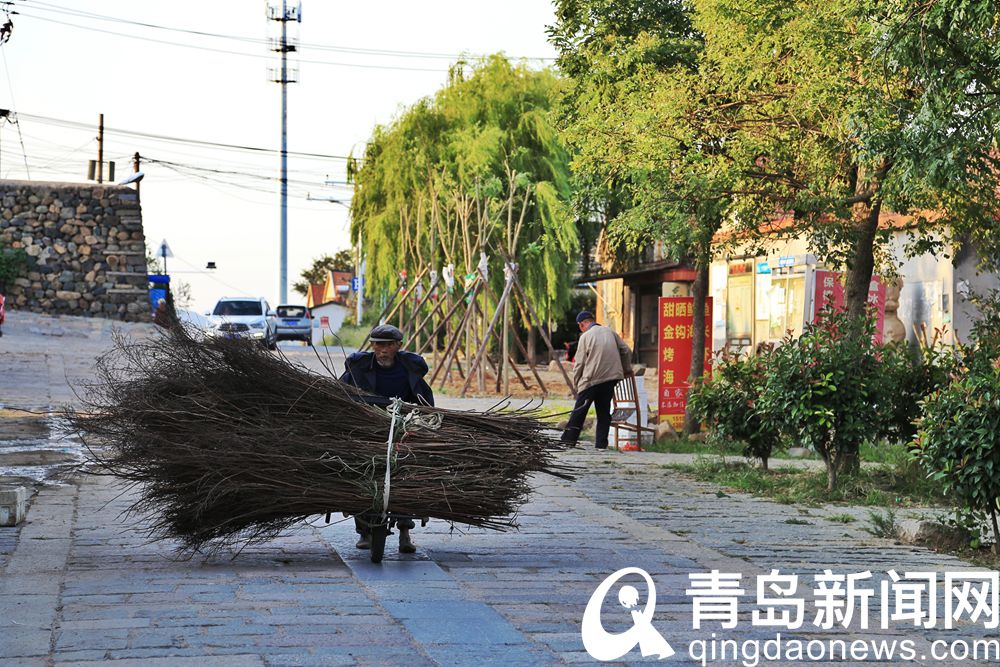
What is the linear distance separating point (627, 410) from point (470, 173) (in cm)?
1470

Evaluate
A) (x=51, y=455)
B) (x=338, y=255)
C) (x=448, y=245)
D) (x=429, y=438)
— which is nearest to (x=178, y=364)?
(x=429, y=438)

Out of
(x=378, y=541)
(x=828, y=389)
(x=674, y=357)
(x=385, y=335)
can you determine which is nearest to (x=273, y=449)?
(x=378, y=541)

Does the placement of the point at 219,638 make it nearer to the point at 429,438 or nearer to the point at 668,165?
the point at 429,438

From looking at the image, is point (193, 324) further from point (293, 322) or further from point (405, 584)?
point (293, 322)

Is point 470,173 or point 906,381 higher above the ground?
point 470,173

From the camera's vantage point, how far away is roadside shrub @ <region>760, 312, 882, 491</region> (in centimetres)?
1132

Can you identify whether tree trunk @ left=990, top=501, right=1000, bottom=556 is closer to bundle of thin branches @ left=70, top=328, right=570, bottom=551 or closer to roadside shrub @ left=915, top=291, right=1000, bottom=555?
roadside shrub @ left=915, top=291, right=1000, bottom=555

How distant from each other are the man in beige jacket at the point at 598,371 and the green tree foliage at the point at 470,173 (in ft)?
46.3

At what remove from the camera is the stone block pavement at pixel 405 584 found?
5668mm

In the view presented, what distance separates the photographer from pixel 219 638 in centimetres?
577

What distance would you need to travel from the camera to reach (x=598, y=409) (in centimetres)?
1648

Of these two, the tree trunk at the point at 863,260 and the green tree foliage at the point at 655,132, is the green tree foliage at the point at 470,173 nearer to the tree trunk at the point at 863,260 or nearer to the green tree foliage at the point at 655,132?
the green tree foliage at the point at 655,132

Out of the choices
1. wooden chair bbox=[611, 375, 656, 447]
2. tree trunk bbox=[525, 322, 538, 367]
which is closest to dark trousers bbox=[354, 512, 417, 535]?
wooden chair bbox=[611, 375, 656, 447]

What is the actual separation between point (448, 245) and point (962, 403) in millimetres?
24468
